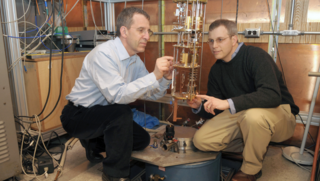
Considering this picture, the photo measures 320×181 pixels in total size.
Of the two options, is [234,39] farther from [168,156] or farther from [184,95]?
[168,156]

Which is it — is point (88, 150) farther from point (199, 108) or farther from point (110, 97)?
point (199, 108)

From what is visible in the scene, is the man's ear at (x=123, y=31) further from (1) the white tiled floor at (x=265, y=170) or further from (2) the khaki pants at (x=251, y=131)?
(1) the white tiled floor at (x=265, y=170)

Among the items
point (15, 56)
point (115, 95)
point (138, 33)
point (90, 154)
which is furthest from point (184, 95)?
point (15, 56)

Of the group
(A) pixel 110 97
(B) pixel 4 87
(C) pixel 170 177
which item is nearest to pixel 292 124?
(C) pixel 170 177

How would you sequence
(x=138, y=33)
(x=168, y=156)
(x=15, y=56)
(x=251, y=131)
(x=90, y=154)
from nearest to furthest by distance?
(x=251, y=131)
(x=168, y=156)
(x=138, y=33)
(x=90, y=154)
(x=15, y=56)

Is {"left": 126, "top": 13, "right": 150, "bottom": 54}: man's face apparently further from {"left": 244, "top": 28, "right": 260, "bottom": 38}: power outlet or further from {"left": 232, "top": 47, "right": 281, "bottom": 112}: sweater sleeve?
{"left": 244, "top": 28, "right": 260, "bottom": 38}: power outlet

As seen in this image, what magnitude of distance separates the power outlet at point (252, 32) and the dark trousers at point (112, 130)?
1.18 m

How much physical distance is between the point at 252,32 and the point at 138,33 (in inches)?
37.8

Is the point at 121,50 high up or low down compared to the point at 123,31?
down

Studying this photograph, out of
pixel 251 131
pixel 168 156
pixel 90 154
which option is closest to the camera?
pixel 251 131

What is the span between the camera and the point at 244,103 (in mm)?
1446

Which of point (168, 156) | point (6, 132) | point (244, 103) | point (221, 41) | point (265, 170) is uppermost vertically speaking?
point (221, 41)

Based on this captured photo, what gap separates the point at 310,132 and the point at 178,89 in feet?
4.03

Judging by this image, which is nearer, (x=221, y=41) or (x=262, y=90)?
(x=262, y=90)
